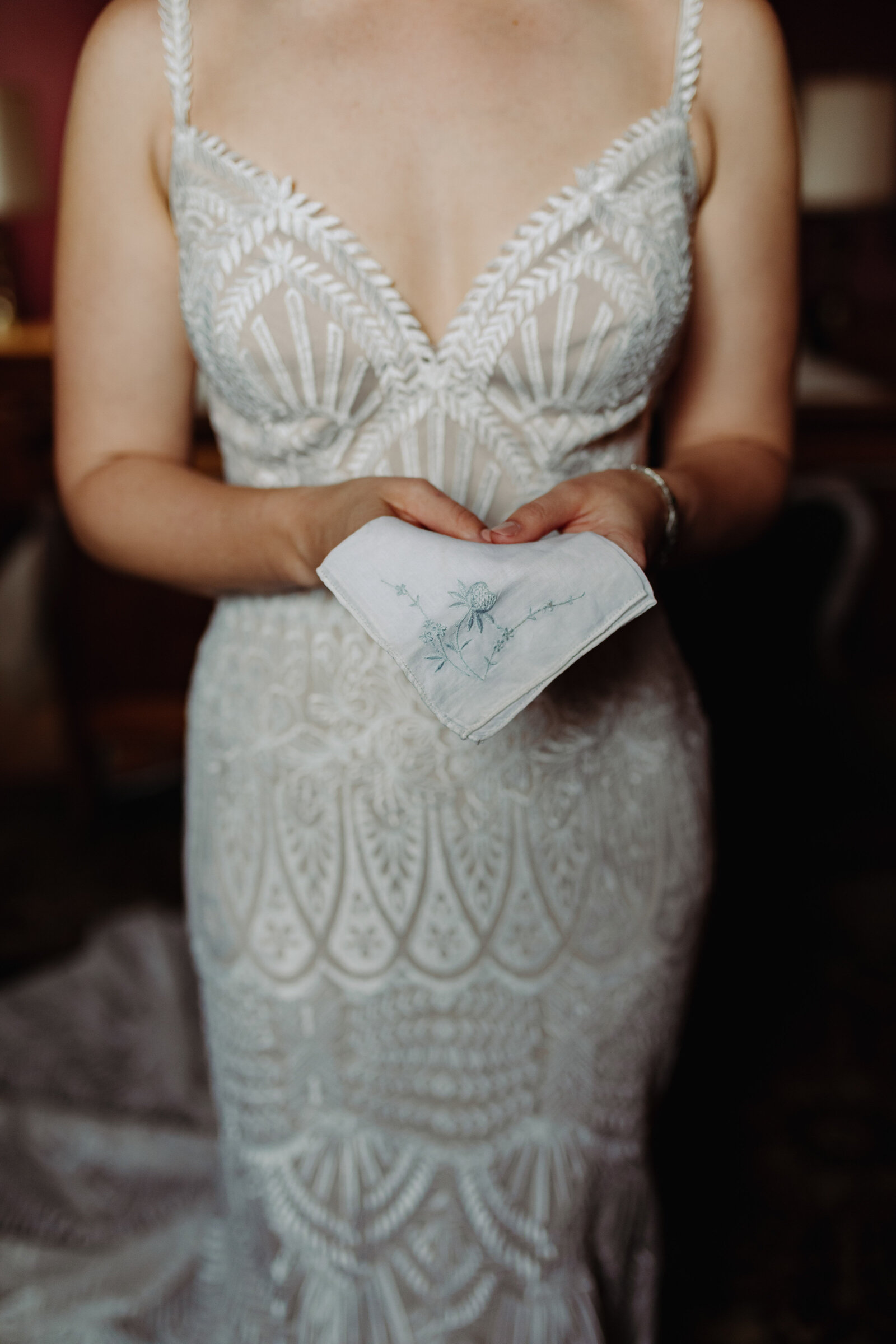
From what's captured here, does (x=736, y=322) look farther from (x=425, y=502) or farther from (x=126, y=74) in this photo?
(x=126, y=74)

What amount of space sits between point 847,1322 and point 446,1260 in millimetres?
846

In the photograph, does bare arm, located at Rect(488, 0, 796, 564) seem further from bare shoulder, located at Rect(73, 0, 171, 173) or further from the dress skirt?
bare shoulder, located at Rect(73, 0, 171, 173)

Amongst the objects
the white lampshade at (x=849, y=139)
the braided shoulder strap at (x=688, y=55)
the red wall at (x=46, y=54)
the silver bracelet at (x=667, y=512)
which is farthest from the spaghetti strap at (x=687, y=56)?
the red wall at (x=46, y=54)

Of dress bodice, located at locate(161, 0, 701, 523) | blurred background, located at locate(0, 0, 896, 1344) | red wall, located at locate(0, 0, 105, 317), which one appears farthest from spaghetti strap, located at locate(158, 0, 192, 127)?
red wall, located at locate(0, 0, 105, 317)

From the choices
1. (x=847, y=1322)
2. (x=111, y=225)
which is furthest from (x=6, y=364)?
(x=847, y=1322)

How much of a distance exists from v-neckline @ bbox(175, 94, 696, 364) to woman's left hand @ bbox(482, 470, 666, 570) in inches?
7.1

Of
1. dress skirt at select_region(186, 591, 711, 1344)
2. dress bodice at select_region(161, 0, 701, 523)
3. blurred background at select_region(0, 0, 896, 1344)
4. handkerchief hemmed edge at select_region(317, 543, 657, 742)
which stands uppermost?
dress bodice at select_region(161, 0, 701, 523)

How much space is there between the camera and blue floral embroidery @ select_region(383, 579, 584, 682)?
0.79 meters

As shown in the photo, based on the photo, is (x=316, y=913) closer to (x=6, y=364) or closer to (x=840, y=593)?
(x=840, y=593)

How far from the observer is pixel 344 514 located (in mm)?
865

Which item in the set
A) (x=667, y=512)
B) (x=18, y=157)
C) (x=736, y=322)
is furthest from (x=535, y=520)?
(x=18, y=157)

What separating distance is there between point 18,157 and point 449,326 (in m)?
3.24

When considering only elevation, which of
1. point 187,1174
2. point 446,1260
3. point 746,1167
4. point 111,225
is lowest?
point 746,1167

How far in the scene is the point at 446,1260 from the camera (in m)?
1.15
